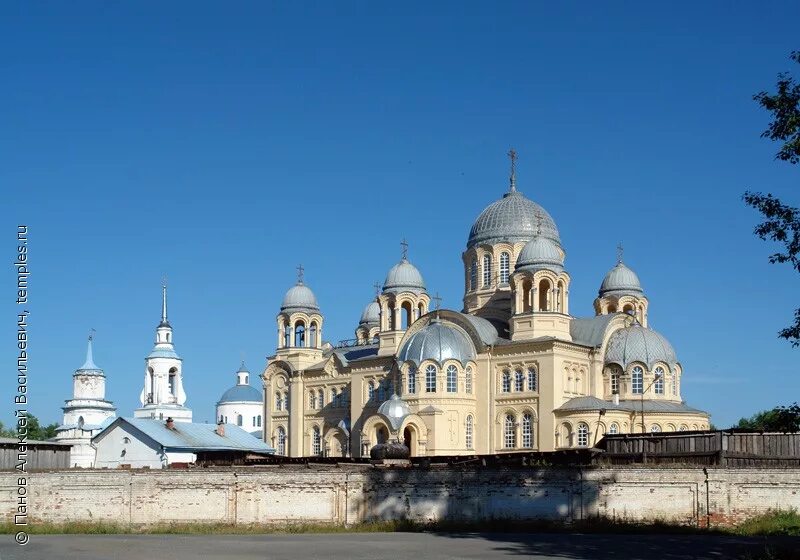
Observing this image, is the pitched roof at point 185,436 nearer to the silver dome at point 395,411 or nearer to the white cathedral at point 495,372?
the white cathedral at point 495,372

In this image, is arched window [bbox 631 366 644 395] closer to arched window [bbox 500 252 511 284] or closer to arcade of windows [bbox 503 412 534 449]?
arcade of windows [bbox 503 412 534 449]

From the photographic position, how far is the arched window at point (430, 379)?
53.8 metres

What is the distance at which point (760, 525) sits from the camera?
2884 cm

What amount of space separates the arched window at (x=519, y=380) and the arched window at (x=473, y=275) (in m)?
8.66

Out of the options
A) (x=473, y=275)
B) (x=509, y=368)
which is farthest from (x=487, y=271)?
(x=509, y=368)

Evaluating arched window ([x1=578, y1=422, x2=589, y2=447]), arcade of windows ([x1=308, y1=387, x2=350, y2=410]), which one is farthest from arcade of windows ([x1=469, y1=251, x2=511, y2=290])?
arched window ([x1=578, y1=422, x2=589, y2=447])

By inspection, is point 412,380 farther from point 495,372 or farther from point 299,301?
point 299,301

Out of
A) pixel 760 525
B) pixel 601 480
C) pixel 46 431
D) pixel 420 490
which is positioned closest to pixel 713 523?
pixel 760 525

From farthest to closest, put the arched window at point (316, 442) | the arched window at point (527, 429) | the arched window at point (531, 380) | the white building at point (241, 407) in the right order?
1. the white building at point (241, 407)
2. the arched window at point (316, 442)
3. the arched window at point (531, 380)
4. the arched window at point (527, 429)

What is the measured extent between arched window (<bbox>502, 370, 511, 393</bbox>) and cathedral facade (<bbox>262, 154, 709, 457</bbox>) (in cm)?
5

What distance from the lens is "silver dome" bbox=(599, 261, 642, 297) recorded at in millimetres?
63438

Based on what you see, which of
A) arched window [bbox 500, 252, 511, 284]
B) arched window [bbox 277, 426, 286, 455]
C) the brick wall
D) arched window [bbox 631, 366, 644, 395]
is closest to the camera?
the brick wall

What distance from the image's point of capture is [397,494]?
1247 inches

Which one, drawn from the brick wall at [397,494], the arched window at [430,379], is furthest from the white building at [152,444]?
the brick wall at [397,494]
